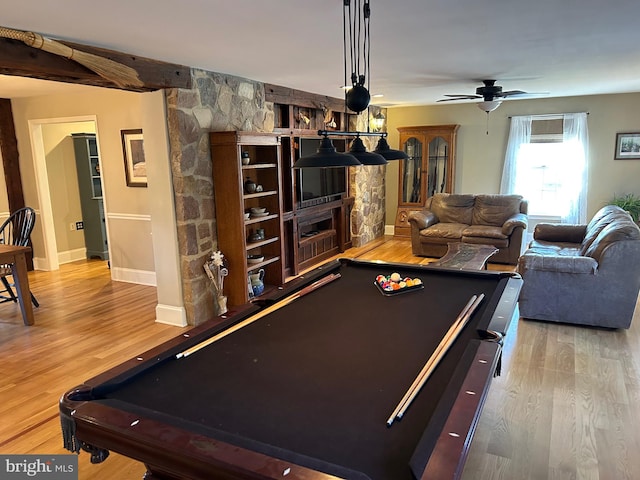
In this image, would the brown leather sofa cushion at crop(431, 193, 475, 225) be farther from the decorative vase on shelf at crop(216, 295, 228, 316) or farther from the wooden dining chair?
the wooden dining chair

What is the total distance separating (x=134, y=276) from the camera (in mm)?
5820

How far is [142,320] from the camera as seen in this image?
4.47 metres

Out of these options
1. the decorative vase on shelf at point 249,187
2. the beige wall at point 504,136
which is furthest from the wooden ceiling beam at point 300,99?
the beige wall at point 504,136

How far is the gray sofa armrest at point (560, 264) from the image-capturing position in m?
3.95

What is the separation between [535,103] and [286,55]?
5382mm

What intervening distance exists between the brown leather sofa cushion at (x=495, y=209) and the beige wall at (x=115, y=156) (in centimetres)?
479

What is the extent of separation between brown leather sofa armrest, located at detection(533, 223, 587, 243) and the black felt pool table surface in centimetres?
388

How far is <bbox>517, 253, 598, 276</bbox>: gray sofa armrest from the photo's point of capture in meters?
3.95

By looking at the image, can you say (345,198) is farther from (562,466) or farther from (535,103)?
(562,466)

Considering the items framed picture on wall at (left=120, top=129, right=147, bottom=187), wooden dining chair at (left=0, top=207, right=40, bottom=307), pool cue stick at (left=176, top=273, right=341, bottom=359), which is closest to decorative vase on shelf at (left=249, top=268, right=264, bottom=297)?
pool cue stick at (left=176, top=273, right=341, bottom=359)

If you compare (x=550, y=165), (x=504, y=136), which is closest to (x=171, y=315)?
(x=504, y=136)

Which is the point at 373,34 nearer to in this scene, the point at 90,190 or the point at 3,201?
the point at 90,190

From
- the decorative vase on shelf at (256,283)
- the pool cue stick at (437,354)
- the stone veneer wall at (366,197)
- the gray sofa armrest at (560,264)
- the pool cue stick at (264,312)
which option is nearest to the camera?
the pool cue stick at (437,354)

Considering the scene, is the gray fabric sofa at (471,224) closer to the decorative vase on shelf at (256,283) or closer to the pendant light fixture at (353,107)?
the decorative vase on shelf at (256,283)
